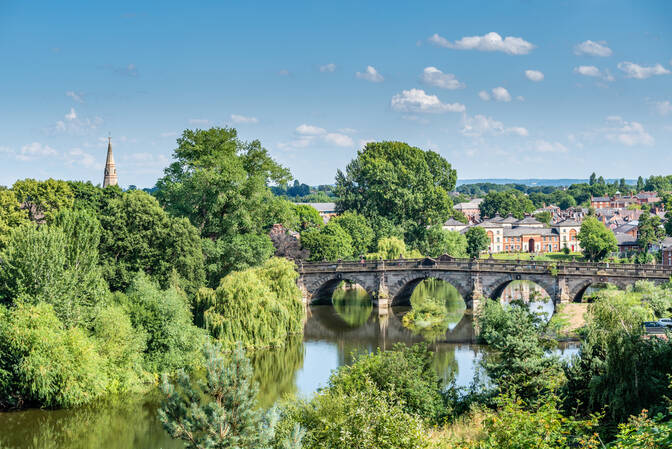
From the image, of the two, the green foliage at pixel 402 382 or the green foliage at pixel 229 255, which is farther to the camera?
the green foliage at pixel 229 255

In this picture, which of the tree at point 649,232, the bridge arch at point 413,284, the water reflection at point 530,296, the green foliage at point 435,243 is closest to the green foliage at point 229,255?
the bridge arch at point 413,284

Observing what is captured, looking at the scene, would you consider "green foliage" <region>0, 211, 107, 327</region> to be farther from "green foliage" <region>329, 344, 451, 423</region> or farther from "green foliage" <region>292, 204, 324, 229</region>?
"green foliage" <region>292, 204, 324, 229</region>

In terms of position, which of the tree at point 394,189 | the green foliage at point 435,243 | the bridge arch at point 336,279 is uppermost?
the tree at point 394,189

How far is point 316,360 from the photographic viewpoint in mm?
45562

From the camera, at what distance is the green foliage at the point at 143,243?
146ft

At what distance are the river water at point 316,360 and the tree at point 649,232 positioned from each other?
4286 centimetres

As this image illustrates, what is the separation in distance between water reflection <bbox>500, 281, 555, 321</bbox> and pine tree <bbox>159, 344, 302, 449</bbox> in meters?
41.0

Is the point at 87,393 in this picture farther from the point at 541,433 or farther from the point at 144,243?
the point at 541,433

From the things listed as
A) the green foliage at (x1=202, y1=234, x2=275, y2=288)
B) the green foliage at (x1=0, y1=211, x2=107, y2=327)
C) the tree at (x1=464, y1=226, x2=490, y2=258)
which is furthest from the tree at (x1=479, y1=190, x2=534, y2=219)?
the green foliage at (x1=0, y1=211, x2=107, y2=327)

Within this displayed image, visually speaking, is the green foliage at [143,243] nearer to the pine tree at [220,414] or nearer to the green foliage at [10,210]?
the green foliage at [10,210]

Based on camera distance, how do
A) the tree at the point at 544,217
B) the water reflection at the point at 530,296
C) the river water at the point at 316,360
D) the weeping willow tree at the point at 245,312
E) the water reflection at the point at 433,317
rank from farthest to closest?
the tree at the point at 544,217, the water reflection at the point at 530,296, the water reflection at the point at 433,317, the weeping willow tree at the point at 245,312, the river water at the point at 316,360

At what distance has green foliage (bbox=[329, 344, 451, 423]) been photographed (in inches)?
1028

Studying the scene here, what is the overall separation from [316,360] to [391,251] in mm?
31098

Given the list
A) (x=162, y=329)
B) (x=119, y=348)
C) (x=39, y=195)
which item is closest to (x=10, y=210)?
(x=39, y=195)
